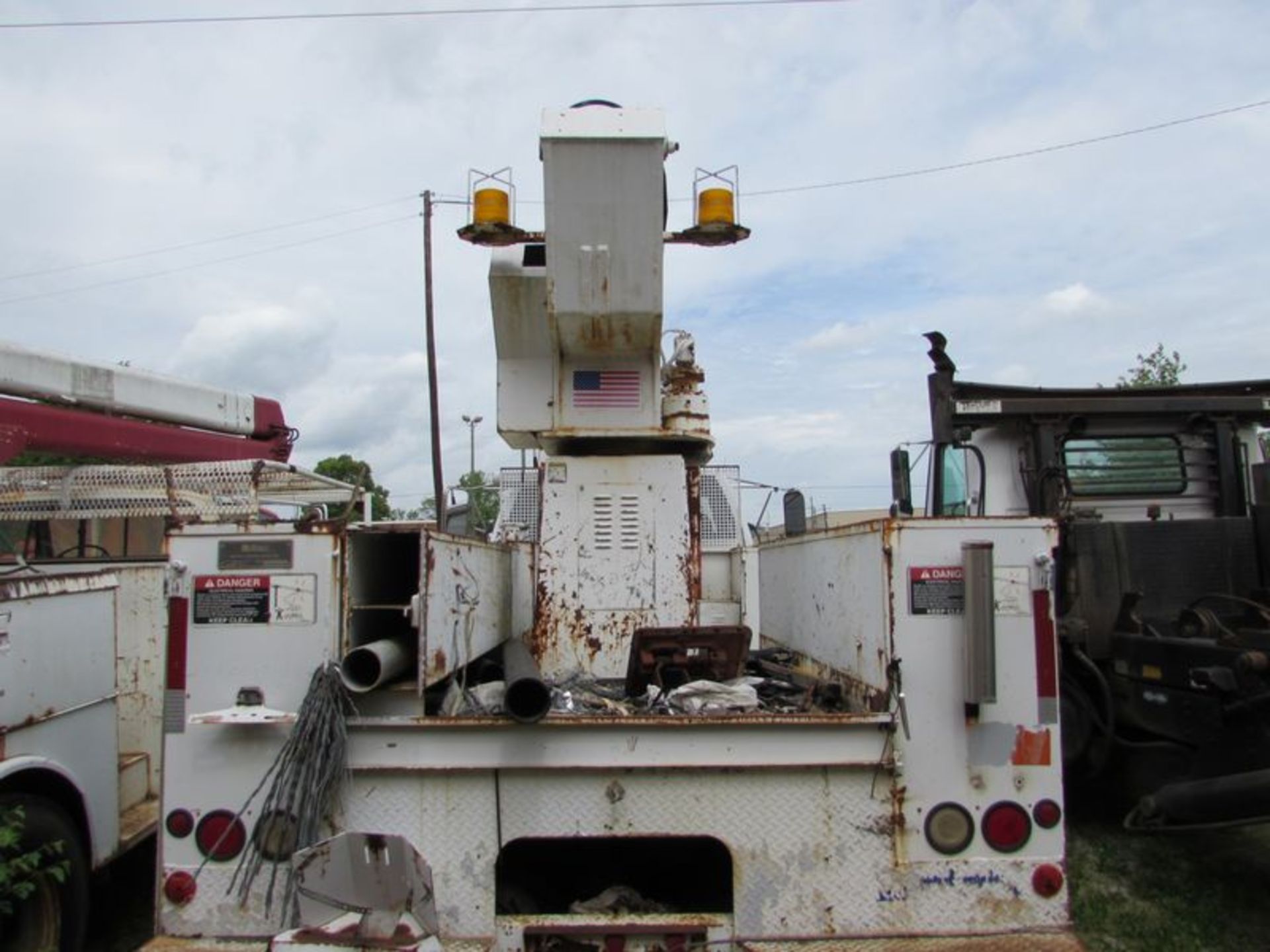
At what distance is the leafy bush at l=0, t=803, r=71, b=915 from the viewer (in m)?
3.18

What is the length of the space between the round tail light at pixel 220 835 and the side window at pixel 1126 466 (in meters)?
5.43

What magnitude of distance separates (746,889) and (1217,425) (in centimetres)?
517

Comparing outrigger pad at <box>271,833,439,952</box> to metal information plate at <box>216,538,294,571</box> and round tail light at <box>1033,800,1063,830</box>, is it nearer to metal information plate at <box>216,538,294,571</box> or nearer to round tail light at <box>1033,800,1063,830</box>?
metal information plate at <box>216,538,294,571</box>

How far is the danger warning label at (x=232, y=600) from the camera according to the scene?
305cm

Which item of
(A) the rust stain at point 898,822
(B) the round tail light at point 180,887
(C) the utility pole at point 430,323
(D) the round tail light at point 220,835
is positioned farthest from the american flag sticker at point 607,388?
(C) the utility pole at point 430,323

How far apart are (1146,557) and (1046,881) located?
350 cm

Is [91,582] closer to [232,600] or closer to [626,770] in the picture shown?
[232,600]

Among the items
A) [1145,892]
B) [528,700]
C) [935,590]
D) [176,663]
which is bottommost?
[1145,892]

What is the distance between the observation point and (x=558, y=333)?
4531mm

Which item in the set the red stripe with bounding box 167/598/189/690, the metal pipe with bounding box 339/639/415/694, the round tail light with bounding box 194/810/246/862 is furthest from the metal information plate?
the round tail light with bounding box 194/810/246/862

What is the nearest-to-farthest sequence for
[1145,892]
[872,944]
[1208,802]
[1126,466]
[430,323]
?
[872,944] < [1208,802] < [1145,892] < [1126,466] < [430,323]

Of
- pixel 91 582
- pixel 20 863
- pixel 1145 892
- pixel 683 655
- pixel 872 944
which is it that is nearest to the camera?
pixel 872 944

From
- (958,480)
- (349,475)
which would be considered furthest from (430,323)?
(958,480)

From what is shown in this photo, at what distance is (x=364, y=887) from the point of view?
2.63 metres
